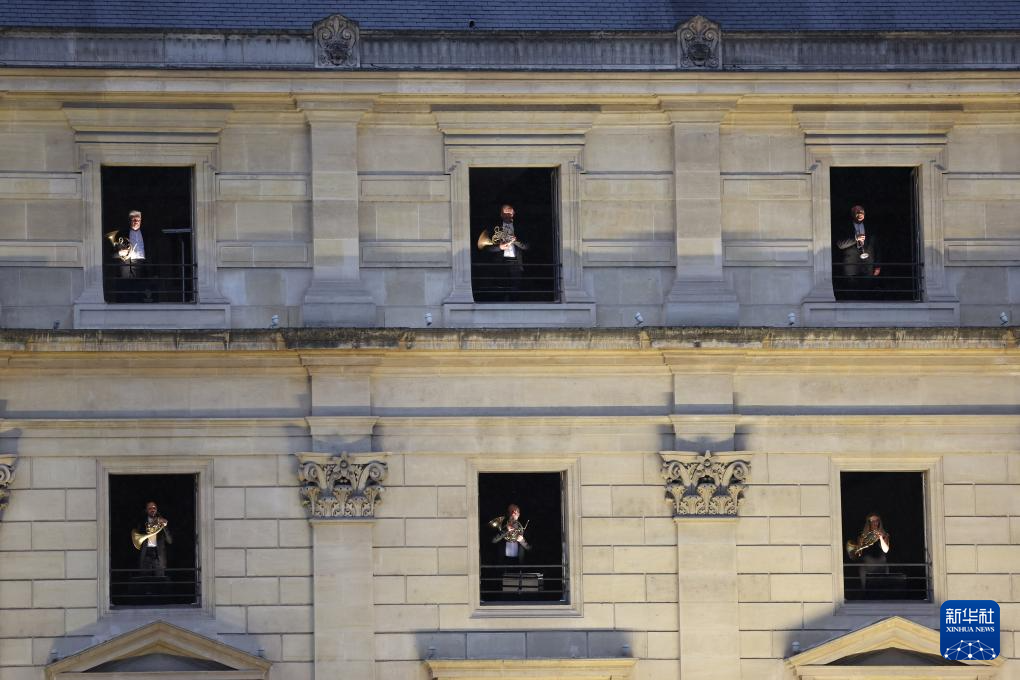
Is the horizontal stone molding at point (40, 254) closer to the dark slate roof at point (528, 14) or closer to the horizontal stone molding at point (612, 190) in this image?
the dark slate roof at point (528, 14)

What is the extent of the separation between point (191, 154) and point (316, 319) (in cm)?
355

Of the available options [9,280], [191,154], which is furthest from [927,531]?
[9,280]

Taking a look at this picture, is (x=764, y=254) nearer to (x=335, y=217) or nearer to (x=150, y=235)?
(x=335, y=217)

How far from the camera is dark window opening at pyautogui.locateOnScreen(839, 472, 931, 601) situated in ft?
106

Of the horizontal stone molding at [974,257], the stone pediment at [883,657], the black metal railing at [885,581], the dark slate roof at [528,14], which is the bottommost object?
the stone pediment at [883,657]

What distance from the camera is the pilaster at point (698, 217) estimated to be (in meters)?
32.2

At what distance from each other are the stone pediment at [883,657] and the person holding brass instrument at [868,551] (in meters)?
1.20

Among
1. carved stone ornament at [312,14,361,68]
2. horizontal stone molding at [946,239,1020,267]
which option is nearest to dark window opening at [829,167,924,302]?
horizontal stone molding at [946,239,1020,267]

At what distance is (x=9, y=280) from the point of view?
104 ft

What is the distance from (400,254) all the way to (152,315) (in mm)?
4238

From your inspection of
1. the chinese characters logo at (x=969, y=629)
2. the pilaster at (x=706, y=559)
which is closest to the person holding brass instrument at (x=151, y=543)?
the pilaster at (x=706, y=559)

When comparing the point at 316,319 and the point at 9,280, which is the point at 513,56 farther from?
the point at 9,280

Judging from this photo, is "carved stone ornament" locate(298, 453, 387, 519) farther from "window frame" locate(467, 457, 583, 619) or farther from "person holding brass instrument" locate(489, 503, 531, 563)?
"person holding brass instrument" locate(489, 503, 531, 563)

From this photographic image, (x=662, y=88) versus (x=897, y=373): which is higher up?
(x=662, y=88)
